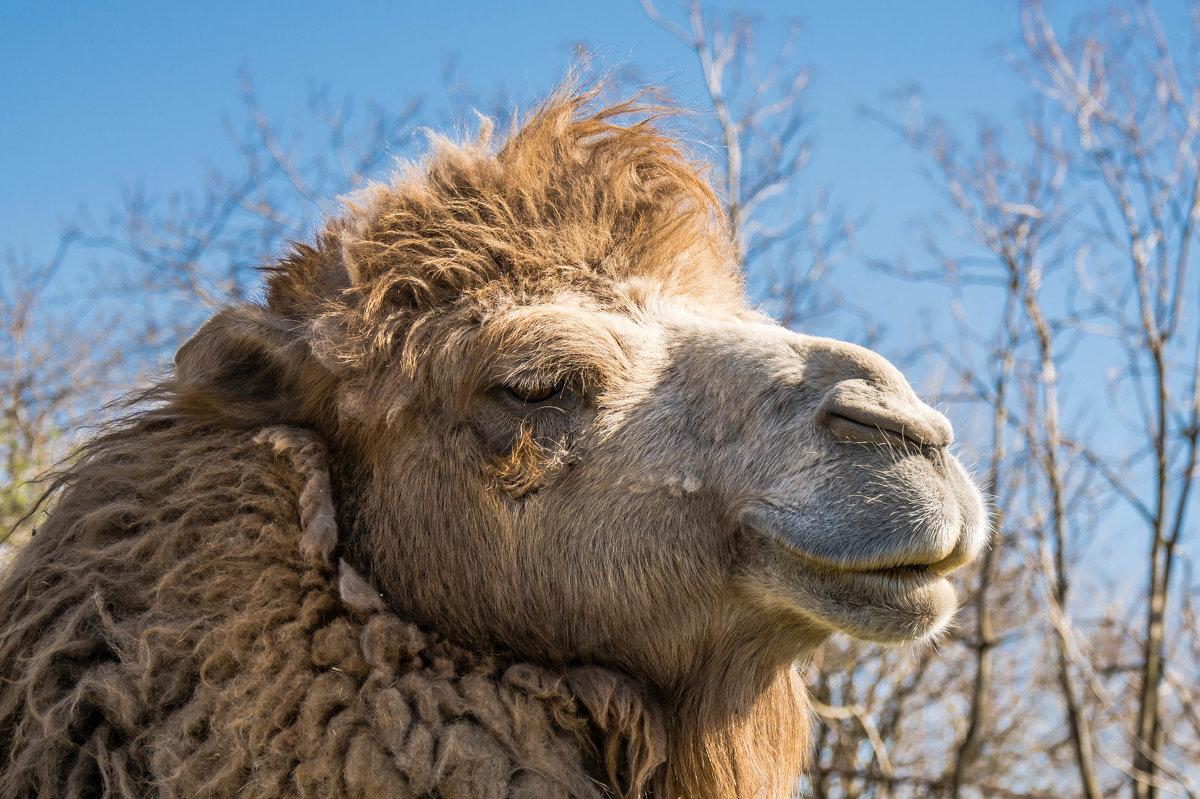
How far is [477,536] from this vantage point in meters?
2.84

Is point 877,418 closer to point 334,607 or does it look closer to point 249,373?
point 334,607

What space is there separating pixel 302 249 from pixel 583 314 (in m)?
1.05

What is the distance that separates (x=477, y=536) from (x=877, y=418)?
1120 millimetres

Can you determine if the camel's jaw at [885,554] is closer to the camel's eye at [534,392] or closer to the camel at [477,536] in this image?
the camel at [477,536]

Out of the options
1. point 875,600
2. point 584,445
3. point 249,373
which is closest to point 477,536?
point 584,445

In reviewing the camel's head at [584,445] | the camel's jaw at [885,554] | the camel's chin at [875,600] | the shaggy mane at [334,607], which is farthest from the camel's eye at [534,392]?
the camel's chin at [875,600]

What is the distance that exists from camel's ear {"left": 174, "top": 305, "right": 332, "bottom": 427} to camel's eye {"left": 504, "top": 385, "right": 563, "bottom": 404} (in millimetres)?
573

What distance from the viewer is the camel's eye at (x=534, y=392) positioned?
2.86 metres

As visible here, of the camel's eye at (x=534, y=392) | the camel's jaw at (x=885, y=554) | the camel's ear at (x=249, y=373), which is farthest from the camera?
the camel's ear at (x=249, y=373)

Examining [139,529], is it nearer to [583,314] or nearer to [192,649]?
[192,649]

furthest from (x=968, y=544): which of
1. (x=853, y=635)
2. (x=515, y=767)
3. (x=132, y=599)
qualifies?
(x=132, y=599)

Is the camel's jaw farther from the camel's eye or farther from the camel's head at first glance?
the camel's eye

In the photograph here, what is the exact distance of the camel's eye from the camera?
2.86m

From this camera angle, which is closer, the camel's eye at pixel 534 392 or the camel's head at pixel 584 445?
the camel's head at pixel 584 445
